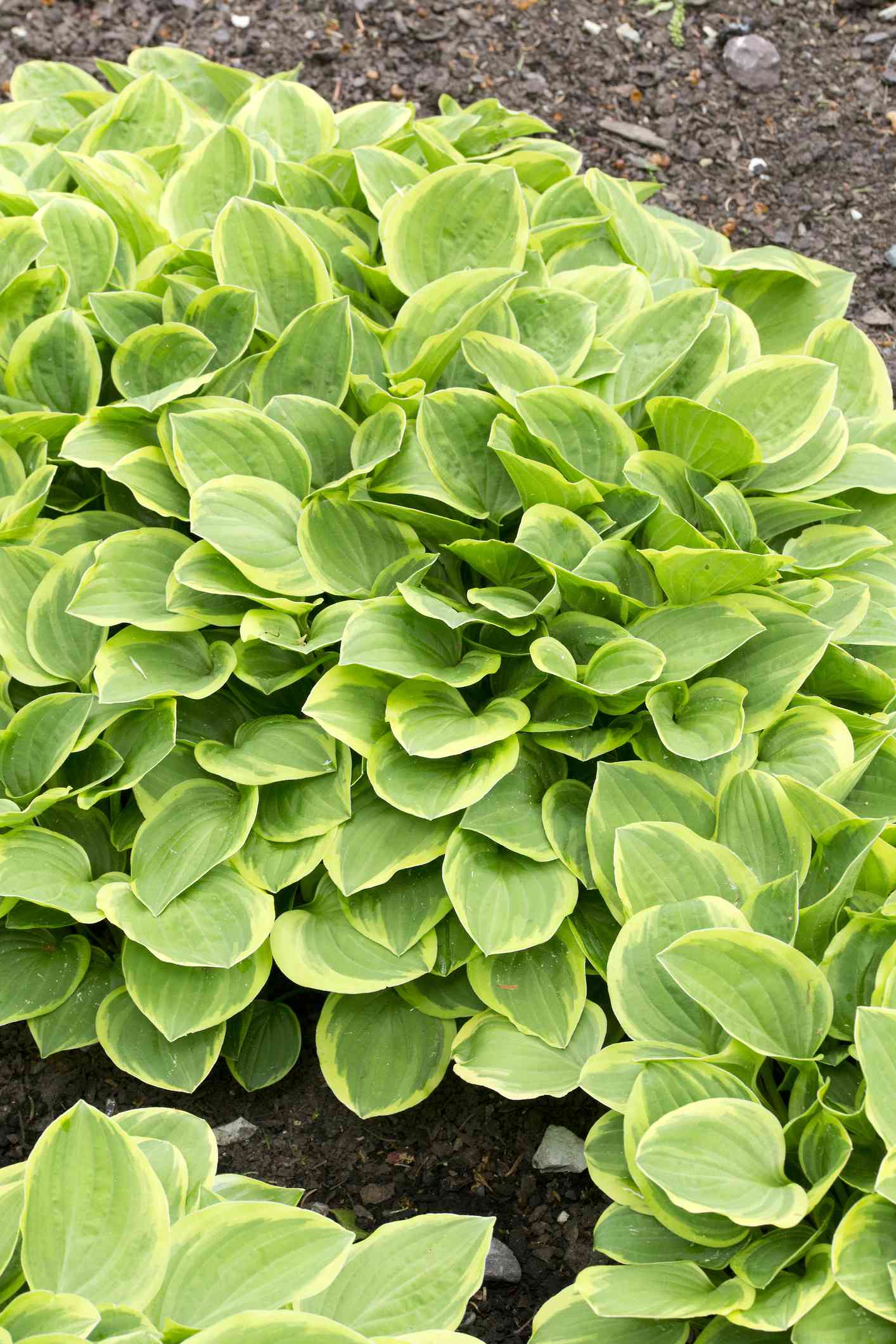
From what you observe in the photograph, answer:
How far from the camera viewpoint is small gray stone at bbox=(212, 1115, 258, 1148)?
2.30 metres

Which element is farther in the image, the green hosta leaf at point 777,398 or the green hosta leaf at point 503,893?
the green hosta leaf at point 777,398

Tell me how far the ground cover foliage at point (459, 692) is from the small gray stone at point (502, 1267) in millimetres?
312

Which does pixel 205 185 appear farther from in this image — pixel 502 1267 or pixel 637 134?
pixel 502 1267

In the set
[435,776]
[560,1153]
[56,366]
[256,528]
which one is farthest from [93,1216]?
[56,366]

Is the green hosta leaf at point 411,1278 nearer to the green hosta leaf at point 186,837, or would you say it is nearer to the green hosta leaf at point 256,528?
the green hosta leaf at point 186,837

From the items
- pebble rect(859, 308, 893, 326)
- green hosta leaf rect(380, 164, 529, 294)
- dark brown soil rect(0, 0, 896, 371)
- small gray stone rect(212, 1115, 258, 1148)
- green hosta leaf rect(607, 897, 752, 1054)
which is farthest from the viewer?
dark brown soil rect(0, 0, 896, 371)

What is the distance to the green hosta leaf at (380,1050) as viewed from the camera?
7.27ft

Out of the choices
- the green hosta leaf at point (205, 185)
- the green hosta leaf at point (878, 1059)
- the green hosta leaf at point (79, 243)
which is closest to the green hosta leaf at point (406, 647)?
the green hosta leaf at point (878, 1059)

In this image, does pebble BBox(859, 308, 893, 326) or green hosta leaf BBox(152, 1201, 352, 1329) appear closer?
green hosta leaf BBox(152, 1201, 352, 1329)

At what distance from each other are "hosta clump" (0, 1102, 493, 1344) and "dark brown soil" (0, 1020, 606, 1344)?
0.66m

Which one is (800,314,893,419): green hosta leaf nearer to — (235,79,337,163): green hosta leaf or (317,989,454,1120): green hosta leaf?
(235,79,337,163): green hosta leaf

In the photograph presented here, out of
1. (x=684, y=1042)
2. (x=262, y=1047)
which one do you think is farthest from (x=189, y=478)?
(x=684, y=1042)

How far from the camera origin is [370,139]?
3195 millimetres

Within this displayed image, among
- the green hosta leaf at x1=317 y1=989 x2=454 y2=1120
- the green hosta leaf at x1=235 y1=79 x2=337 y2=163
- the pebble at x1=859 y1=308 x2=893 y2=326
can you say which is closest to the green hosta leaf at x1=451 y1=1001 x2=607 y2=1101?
the green hosta leaf at x1=317 y1=989 x2=454 y2=1120
